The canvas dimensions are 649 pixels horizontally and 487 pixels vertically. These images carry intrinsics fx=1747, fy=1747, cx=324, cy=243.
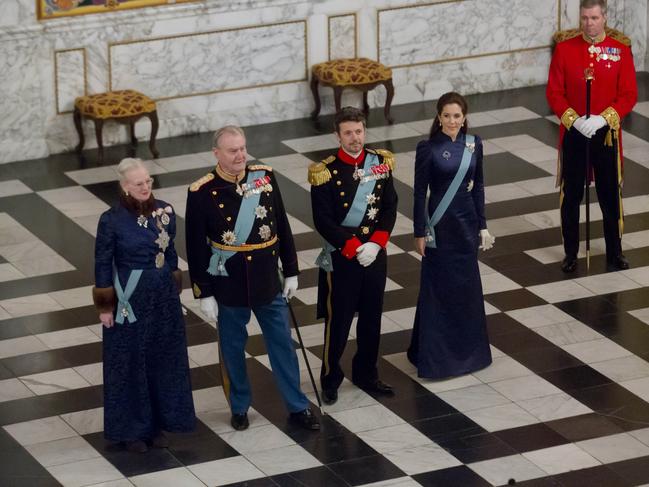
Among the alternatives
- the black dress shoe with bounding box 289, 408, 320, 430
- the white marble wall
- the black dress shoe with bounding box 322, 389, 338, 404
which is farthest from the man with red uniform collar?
the white marble wall

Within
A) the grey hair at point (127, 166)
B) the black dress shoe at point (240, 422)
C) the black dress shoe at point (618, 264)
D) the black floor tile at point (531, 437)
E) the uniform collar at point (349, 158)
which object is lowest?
the black floor tile at point (531, 437)

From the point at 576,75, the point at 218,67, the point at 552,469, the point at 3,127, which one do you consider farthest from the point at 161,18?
the point at 552,469

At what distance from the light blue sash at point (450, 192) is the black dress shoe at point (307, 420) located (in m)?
1.08

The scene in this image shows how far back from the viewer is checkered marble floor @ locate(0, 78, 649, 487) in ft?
26.5

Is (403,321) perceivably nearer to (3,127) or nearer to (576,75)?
(576,75)

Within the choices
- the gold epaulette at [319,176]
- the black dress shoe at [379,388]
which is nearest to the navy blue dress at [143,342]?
the gold epaulette at [319,176]

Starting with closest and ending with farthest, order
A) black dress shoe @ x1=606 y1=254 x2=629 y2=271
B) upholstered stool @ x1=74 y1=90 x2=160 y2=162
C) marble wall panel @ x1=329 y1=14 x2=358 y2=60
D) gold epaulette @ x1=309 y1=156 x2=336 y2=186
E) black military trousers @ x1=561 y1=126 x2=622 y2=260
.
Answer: gold epaulette @ x1=309 y1=156 x2=336 y2=186, black military trousers @ x1=561 y1=126 x2=622 y2=260, black dress shoe @ x1=606 y1=254 x2=629 y2=271, upholstered stool @ x1=74 y1=90 x2=160 y2=162, marble wall panel @ x1=329 y1=14 x2=358 y2=60

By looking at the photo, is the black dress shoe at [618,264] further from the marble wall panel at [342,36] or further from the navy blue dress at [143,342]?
the marble wall panel at [342,36]

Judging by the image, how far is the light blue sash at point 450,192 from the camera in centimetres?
866

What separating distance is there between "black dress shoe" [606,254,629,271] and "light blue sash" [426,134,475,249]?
2.18m

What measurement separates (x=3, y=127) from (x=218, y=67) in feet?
5.78

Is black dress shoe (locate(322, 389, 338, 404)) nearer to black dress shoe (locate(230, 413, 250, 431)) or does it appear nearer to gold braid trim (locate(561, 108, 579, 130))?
black dress shoe (locate(230, 413, 250, 431))

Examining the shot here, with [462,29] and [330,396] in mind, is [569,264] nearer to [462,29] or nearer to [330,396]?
[330,396]

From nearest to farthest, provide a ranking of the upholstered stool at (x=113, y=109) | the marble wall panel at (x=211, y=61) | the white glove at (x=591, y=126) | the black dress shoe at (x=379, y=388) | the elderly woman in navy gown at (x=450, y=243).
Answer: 1. the elderly woman in navy gown at (x=450, y=243)
2. the black dress shoe at (x=379, y=388)
3. the white glove at (x=591, y=126)
4. the upholstered stool at (x=113, y=109)
5. the marble wall panel at (x=211, y=61)
